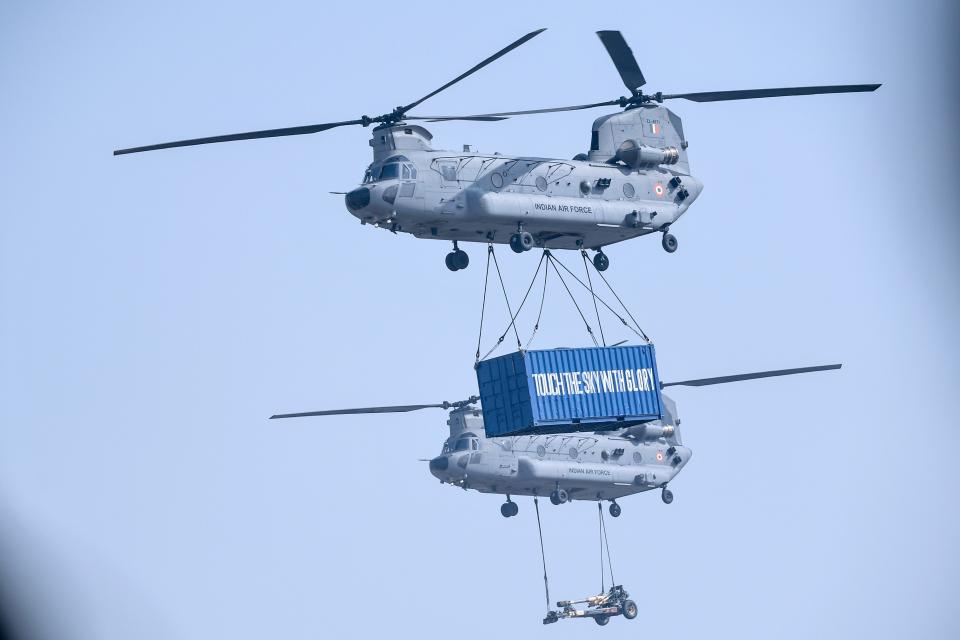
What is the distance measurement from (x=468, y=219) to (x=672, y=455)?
88.7 feet

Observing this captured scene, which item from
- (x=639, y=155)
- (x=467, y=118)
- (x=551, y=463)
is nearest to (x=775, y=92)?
(x=639, y=155)

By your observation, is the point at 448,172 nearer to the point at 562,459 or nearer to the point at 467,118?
the point at 467,118

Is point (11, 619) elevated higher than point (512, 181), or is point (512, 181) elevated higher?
point (512, 181)

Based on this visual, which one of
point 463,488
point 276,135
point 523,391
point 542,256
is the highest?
point 276,135

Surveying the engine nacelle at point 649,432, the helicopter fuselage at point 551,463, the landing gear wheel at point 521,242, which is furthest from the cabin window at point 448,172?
the engine nacelle at point 649,432

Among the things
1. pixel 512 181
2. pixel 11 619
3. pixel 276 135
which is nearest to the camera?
pixel 11 619

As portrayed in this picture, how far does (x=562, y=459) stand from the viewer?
61.7 m

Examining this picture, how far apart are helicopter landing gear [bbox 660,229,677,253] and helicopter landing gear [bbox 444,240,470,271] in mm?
6506

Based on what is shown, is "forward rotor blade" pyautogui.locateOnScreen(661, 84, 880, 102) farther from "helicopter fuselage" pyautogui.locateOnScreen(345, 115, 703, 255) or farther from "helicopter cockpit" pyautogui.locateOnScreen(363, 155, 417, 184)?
"helicopter cockpit" pyautogui.locateOnScreen(363, 155, 417, 184)

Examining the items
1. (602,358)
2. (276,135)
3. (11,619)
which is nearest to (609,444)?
(602,358)

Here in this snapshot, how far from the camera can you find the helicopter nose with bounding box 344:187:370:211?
3866cm

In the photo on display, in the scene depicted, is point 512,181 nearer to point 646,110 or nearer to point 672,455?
point 646,110

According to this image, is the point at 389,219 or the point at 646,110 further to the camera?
the point at 646,110

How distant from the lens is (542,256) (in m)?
44.1
